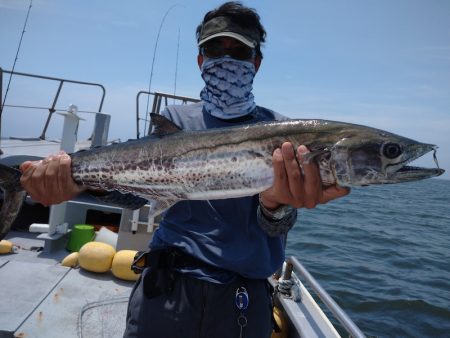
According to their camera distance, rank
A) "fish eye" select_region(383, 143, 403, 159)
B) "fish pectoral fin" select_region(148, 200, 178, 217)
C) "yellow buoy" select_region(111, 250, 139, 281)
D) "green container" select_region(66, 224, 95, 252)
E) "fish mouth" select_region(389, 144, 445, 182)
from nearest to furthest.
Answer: "fish mouth" select_region(389, 144, 445, 182) → "fish eye" select_region(383, 143, 403, 159) → "fish pectoral fin" select_region(148, 200, 178, 217) → "yellow buoy" select_region(111, 250, 139, 281) → "green container" select_region(66, 224, 95, 252)

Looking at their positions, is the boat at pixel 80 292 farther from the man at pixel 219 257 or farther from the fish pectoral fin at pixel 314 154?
the fish pectoral fin at pixel 314 154

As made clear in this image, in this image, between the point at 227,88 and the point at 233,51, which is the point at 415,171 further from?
the point at 233,51

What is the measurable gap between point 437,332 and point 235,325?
8.65 m

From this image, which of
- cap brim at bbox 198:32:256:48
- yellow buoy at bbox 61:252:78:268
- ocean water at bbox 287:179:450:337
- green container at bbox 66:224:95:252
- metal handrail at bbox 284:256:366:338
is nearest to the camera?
cap brim at bbox 198:32:256:48

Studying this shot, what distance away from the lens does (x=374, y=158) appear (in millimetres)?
2330

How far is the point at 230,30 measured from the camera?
9.78 ft

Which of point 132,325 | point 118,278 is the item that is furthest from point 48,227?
point 132,325

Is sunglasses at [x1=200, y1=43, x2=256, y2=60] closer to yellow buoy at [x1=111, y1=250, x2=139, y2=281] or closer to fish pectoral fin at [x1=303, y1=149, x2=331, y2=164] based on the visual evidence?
fish pectoral fin at [x1=303, y1=149, x2=331, y2=164]

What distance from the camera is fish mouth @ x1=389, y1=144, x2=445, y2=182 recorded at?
86.8 inches

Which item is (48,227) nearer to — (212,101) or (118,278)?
(118,278)

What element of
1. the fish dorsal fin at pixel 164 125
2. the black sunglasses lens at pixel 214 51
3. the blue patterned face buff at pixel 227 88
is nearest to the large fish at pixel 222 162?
the fish dorsal fin at pixel 164 125

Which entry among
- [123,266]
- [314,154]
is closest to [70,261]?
[123,266]

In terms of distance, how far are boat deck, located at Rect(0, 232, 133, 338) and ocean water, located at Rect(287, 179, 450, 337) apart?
6255 mm

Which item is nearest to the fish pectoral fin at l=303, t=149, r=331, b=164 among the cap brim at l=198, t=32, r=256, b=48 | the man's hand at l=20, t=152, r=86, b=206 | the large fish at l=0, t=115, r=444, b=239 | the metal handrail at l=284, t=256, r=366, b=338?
the large fish at l=0, t=115, r=444, b=239
